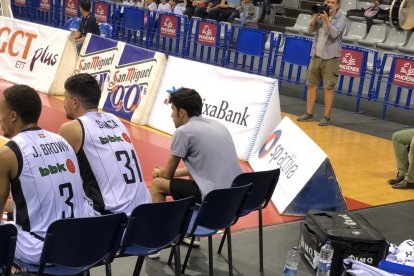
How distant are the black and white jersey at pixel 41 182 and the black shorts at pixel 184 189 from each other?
1.66 m

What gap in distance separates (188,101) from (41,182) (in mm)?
1987

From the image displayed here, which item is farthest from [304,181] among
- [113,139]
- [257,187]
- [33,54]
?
[33,54]

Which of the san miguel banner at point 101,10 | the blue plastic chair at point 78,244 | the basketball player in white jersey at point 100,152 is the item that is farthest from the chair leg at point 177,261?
the san miguel banner at point 101,10

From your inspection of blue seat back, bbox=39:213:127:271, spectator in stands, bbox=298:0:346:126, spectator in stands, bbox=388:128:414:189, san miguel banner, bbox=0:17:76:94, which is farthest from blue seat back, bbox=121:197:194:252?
san miguel banner, bbox=0:17:76:94

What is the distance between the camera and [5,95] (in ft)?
13.7

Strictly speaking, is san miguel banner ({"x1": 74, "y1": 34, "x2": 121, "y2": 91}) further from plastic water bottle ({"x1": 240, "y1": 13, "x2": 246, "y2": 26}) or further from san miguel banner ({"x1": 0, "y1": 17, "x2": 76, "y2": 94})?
plastic water bottle ({"x1": 240, "y1": 13, "x2": 246, "y2": 26})

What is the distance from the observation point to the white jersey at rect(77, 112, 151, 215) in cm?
473

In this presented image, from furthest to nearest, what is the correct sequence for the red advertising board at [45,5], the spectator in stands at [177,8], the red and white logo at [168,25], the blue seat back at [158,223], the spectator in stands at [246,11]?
the red advertising board at [45,5] → the spectator in stands at [177,8] → the spectator in stands at [246,11] → the red and white logo at [168,25] → the blue seat back at [158,223]

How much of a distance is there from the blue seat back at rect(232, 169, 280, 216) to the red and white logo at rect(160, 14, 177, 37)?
12625mm

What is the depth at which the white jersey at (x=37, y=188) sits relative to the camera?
4.00 m

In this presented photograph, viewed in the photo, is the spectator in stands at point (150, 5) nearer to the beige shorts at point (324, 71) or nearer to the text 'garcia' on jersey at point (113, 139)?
the beige shorts at point (324, 71)

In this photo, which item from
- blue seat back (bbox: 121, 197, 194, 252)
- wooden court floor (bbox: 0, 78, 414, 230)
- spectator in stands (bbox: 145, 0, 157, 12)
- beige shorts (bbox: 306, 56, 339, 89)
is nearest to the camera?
blue seat back (bbox: 121, 197, 194, 252)

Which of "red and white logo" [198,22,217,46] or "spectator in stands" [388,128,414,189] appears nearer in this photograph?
"spectator in stands" [388,128,414,189]

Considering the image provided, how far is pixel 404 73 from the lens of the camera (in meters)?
12.8
